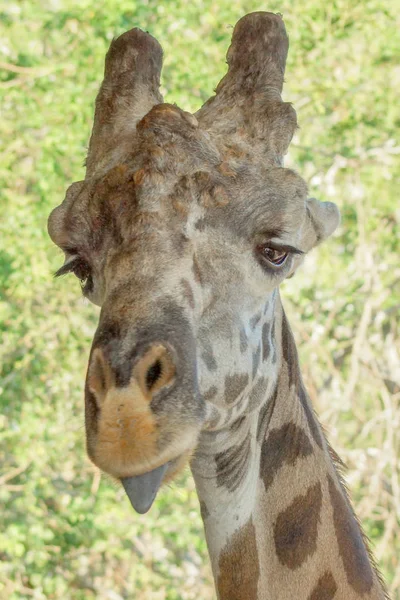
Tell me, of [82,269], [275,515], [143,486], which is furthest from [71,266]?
[275,515]

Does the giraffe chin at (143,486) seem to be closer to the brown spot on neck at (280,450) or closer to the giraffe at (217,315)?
the giraffe at (217,315)

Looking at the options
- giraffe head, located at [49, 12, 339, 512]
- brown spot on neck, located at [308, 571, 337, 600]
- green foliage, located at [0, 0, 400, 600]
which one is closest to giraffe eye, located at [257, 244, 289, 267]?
giraffe head, located at [49, 12, 339, 512]

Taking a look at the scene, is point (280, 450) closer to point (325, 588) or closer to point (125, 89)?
point (325, 588)

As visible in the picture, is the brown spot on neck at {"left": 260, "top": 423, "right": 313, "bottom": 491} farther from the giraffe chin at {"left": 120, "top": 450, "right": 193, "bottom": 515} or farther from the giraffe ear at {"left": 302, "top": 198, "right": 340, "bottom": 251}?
the giraffe chin at {"left": 120, "top": 450, "right": 193, "bottom": 515}

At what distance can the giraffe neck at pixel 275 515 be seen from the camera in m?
3.57

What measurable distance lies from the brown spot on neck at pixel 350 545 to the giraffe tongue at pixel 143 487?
1.14 metres

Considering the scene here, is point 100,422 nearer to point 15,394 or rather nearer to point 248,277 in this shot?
point 248,277

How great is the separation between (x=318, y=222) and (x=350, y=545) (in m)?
1.32

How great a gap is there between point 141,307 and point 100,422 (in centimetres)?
38

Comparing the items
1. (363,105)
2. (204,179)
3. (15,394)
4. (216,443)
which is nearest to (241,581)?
(216,443)

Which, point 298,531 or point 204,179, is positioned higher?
point 204,179

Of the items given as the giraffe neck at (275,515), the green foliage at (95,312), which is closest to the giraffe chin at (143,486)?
the giraffe neck at (275,515)

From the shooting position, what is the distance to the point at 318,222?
3.81 m

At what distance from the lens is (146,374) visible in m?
2.79
